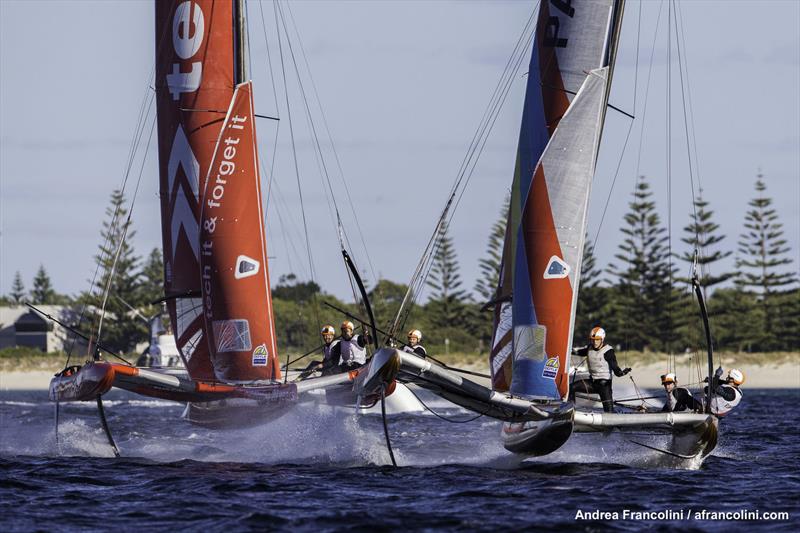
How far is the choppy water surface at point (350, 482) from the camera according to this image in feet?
54.5

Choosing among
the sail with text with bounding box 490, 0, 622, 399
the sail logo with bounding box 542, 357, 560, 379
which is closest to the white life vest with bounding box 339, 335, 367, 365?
the sail with text with bounding box 490, 0, 622, 399

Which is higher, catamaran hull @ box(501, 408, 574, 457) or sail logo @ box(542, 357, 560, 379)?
sail logo @ box(542, 357, 560, 379)

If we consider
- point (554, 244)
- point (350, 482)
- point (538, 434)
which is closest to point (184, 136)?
point (554, 244)

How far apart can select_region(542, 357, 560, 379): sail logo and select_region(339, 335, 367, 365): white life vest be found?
206 inches

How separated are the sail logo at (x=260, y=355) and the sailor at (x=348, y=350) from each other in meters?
1.39

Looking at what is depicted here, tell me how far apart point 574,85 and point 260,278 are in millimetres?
6517

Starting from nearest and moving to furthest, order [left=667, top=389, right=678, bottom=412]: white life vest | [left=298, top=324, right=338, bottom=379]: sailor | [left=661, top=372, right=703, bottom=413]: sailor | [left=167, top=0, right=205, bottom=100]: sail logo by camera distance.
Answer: [left=661, top=372, right=703, bottom=413]: sailor, [left=667, top=389, right=678, bottom=412]: white life vest, [left=298, top=324, right=338, bottom=379]: sailor, [left=167, top=0, right=205, bottom=100]: sail logo

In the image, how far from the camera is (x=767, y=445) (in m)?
27.9

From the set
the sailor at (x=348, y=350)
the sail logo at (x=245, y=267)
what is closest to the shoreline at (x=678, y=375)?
the sailor at (x=348, y=350)

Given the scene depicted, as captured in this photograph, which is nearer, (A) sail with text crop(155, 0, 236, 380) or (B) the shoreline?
(A) sail with text crop(155, 0, 236, 380)

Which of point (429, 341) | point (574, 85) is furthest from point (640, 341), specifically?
point (574, 85)

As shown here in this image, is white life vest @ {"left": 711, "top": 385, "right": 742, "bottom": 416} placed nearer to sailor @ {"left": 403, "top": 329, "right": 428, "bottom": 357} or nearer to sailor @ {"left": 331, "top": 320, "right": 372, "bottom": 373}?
sailor @ {"left": 403, "top": 329, "right": 428, "bottom": 357}

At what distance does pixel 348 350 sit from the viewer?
2564 centimetres

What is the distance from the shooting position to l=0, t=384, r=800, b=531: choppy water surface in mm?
16609
